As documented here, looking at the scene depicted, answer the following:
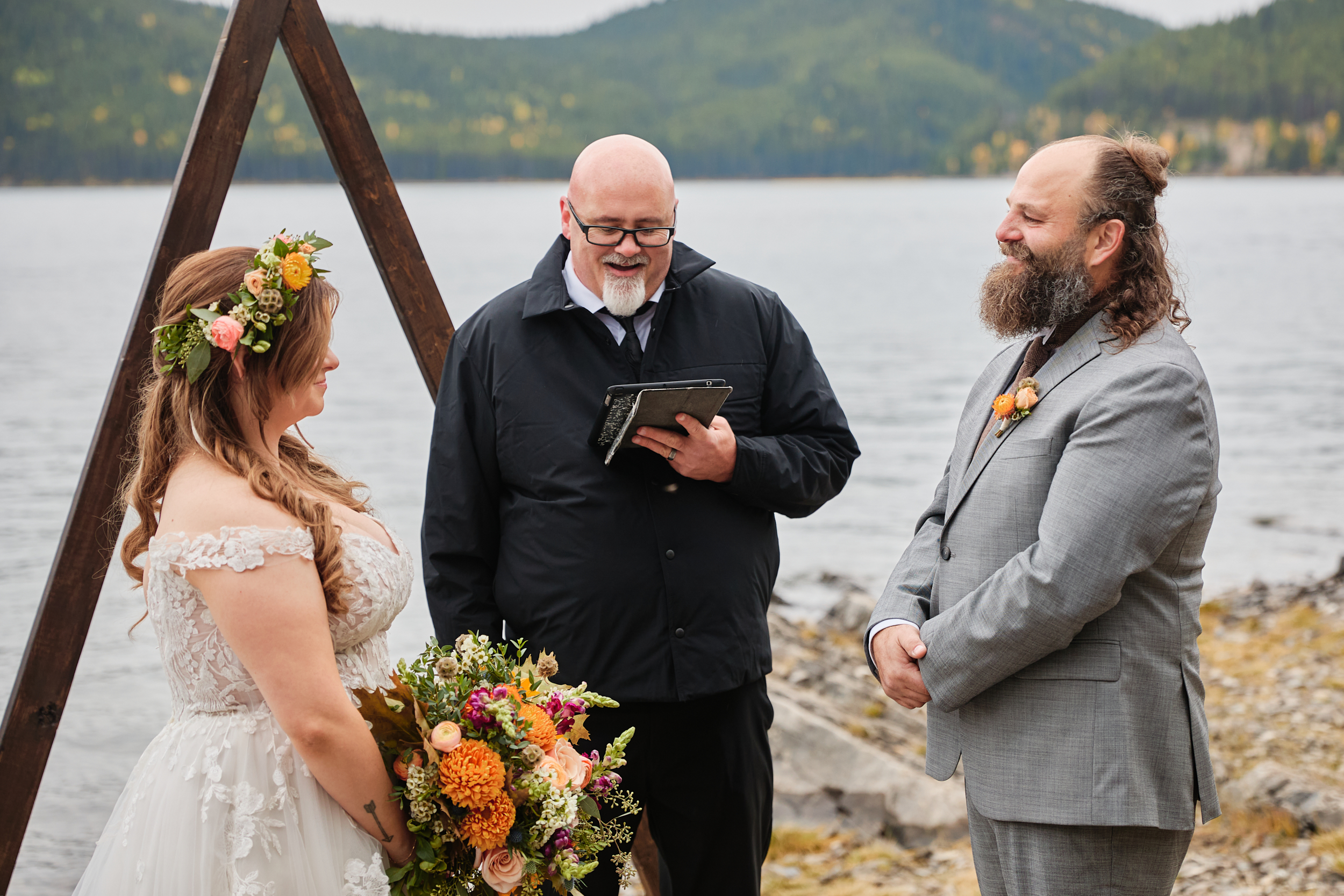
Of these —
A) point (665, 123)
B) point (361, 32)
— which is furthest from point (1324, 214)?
point (361, 32)

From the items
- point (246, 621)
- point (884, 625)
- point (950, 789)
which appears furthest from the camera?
point (950, 789)

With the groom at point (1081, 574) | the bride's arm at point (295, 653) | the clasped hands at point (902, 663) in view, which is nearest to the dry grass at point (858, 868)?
the groom at point (1081, 574)

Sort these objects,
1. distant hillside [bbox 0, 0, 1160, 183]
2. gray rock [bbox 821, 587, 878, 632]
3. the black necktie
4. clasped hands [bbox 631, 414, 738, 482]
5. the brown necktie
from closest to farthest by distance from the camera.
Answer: the brown necktie → clasped hands [bbox 631, 414, 738, 482] → the black necktie → gray rock [bbox 821, 587, 878, 632] → distant hillside [bbox 0, 0, 1160, 183]

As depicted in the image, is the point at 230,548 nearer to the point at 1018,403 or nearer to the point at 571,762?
the point at 571,762

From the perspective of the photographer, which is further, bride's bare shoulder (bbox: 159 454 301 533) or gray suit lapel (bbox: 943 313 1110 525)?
gray suit lapel (bbox: 943 313 1110 525)

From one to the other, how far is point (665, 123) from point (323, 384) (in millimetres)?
102432

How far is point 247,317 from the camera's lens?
2.04 m

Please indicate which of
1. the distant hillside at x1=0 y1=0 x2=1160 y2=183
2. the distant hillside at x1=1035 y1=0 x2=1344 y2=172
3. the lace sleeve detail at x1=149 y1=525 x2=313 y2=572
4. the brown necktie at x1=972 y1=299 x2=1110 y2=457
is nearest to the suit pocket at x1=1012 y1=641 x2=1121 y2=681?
the brown necktie at x1=972 y1=299 x2=1110 y2=457

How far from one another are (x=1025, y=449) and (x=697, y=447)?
775 mm

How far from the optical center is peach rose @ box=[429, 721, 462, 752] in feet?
6.63

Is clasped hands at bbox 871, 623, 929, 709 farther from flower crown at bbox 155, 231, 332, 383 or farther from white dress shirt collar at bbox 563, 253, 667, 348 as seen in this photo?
flower crown at bbox 155, 231, 332, 383

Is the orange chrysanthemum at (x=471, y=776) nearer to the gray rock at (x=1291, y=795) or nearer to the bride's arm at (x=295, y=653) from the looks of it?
the bride's arm at (x=295, y=653)

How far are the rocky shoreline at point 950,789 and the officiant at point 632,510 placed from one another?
1.70 meters

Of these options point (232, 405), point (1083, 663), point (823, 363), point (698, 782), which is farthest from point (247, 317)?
point (823, 363)
